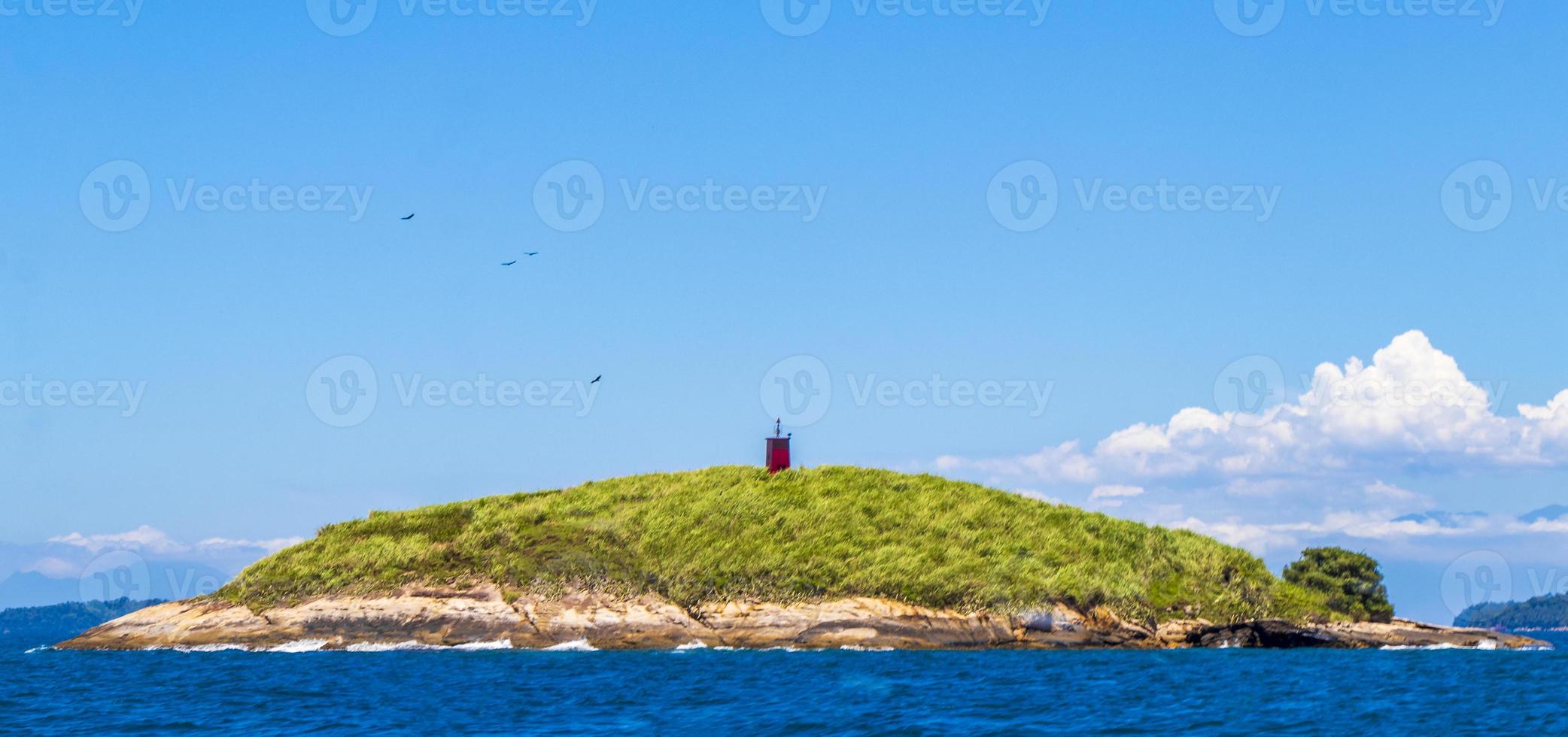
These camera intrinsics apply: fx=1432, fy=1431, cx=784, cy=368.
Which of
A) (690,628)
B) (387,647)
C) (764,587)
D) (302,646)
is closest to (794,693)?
(690,628)

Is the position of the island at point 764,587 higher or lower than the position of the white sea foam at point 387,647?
higher

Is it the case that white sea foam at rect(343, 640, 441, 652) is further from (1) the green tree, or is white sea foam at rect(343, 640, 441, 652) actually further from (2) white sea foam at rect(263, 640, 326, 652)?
(1) the green tree

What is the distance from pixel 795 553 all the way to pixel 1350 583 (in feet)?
104

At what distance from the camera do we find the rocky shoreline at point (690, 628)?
71438mm

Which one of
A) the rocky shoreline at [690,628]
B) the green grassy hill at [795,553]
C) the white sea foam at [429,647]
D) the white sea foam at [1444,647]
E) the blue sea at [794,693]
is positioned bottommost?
the blue sea at [794,693]

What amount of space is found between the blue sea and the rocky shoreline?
4505 millimetres

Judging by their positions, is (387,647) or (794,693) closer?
(794,693)

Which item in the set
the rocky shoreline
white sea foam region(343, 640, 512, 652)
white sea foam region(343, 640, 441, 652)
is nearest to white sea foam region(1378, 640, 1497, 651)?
the rocky shoreline

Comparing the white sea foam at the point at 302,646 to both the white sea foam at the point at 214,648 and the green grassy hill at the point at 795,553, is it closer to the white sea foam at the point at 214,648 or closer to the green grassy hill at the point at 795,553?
the white sea foam at the point at 214,648

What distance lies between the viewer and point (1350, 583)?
80.8 metres

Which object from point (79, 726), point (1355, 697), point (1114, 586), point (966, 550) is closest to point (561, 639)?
point (966, 550)

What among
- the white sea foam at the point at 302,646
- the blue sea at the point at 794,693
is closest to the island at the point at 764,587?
the white sea foam at the point at 302,646

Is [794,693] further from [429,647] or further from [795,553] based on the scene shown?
[429,647]

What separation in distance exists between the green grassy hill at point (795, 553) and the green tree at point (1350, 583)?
1498 mm
